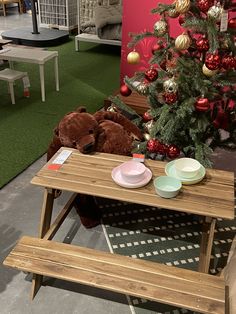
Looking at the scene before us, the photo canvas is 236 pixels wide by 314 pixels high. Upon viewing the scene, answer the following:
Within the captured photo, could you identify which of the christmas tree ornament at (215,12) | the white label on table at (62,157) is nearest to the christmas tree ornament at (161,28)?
the christmas tree ornament at (215,12)

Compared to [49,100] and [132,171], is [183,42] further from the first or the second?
[49,100]

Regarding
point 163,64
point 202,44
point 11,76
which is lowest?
point 11,76

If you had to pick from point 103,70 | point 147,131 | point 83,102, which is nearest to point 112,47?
point 103,70

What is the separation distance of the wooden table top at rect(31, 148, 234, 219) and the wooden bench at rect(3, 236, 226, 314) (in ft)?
0.91

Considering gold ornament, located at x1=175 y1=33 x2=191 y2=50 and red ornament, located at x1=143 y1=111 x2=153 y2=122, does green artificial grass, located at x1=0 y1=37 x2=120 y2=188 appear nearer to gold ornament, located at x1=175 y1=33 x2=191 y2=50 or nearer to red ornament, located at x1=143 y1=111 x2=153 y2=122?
red ornament, located at x1=143 y1=111 x2=153 y2=122

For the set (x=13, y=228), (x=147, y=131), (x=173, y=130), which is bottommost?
(x=13, y=228)

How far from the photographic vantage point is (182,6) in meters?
1.85

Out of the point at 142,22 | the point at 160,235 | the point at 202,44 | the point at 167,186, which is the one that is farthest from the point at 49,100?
the point at 167,186

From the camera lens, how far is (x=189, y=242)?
7.34ft

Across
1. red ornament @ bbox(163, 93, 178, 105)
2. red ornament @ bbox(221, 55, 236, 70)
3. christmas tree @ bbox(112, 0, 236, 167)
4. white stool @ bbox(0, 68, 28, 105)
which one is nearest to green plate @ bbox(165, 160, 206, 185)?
christmas tree @ bbox(112, 0, 236, 167)

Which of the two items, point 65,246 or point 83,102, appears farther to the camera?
point 83,102

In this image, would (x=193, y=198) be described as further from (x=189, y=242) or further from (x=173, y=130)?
(x=189, y=242)

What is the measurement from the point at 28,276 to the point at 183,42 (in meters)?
1.54

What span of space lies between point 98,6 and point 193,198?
16.6 ft
